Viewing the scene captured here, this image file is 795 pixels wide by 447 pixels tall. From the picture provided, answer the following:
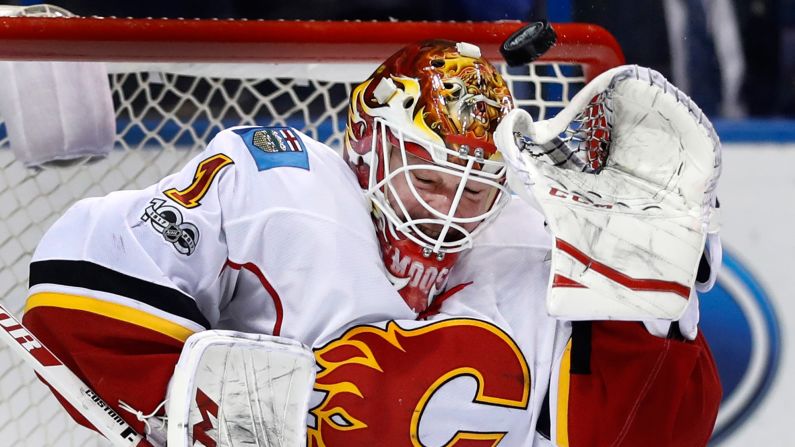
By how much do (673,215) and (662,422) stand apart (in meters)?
0.31

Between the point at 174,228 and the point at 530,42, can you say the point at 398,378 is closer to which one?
the point at 174,228

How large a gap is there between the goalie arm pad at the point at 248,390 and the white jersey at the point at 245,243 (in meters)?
0.08

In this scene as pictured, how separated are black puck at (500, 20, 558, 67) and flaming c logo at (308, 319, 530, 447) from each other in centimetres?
36

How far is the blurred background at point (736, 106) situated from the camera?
2.17 m

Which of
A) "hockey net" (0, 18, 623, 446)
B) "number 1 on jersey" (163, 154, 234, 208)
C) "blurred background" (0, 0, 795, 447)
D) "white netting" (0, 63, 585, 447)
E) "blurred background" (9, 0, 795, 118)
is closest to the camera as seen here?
"number 1 on jersey" (163, 154, 234, 208)

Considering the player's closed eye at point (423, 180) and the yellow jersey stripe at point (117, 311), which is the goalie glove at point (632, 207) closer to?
the player's closed eye at point (423, 180)

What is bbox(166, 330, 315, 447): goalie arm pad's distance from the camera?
1268 mm

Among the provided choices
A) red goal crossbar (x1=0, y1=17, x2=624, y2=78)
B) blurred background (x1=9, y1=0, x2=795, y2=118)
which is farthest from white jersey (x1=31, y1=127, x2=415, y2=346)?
blurred background (x1=9, y1=0, x2=795, y2=118)

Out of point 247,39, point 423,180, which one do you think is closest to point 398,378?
Result: point 423,180

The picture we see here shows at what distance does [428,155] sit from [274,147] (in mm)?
201

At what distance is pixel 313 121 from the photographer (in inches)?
78.5

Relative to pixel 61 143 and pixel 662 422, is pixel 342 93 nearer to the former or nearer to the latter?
pixel 61 143

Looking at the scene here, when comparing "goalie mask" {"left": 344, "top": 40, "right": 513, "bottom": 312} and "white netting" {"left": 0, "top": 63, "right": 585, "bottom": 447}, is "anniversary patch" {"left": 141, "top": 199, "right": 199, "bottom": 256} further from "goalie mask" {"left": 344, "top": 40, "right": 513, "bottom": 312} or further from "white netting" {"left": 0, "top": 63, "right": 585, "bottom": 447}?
"white netting" {"left": 0, "top": 63, "right": 585, "bottom": 447}

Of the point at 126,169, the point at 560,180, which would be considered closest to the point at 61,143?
the point at 126,169
